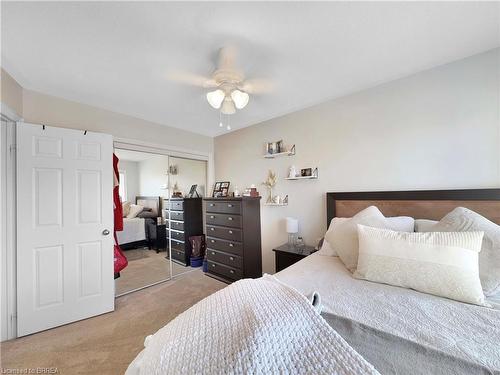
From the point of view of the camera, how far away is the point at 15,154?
6.30 feet

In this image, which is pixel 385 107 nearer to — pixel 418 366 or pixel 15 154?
pixel 418 366

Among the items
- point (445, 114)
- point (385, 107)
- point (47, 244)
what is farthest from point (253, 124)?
point (47, 244)

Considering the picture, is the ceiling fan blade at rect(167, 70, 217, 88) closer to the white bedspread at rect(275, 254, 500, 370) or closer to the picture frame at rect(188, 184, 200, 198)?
the white bedspread at rect(275, 254, 500, 370)

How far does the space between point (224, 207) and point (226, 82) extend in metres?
1.73

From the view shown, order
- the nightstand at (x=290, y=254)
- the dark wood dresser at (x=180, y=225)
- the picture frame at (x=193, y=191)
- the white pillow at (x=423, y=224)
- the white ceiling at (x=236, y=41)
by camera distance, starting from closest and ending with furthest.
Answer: the white ceiling at (x=236, y=41)
the white pillow at (x=423, y=224)
the nightstand at (x=290, y=254)
the dark wood dresser at (x=180, y=225)
the picture frame at (x=193, y=191)

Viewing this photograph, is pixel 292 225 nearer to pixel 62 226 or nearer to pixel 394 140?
pixel 394 140

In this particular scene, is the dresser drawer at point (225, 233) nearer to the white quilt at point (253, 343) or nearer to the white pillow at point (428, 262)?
the white pillow at point (428, 262)

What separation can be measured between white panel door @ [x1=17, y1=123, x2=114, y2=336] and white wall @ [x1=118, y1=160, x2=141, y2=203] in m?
0.45

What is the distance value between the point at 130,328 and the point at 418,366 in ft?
7.68

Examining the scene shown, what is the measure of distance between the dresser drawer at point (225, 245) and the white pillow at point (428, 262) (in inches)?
66.7

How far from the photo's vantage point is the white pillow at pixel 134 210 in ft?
9.61

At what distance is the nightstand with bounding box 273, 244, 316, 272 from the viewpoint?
236 cm

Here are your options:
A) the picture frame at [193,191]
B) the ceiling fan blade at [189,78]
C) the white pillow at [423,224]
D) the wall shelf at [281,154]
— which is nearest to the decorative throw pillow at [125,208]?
the picture frame at [193,191]

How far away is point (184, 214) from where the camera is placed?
355 cm
